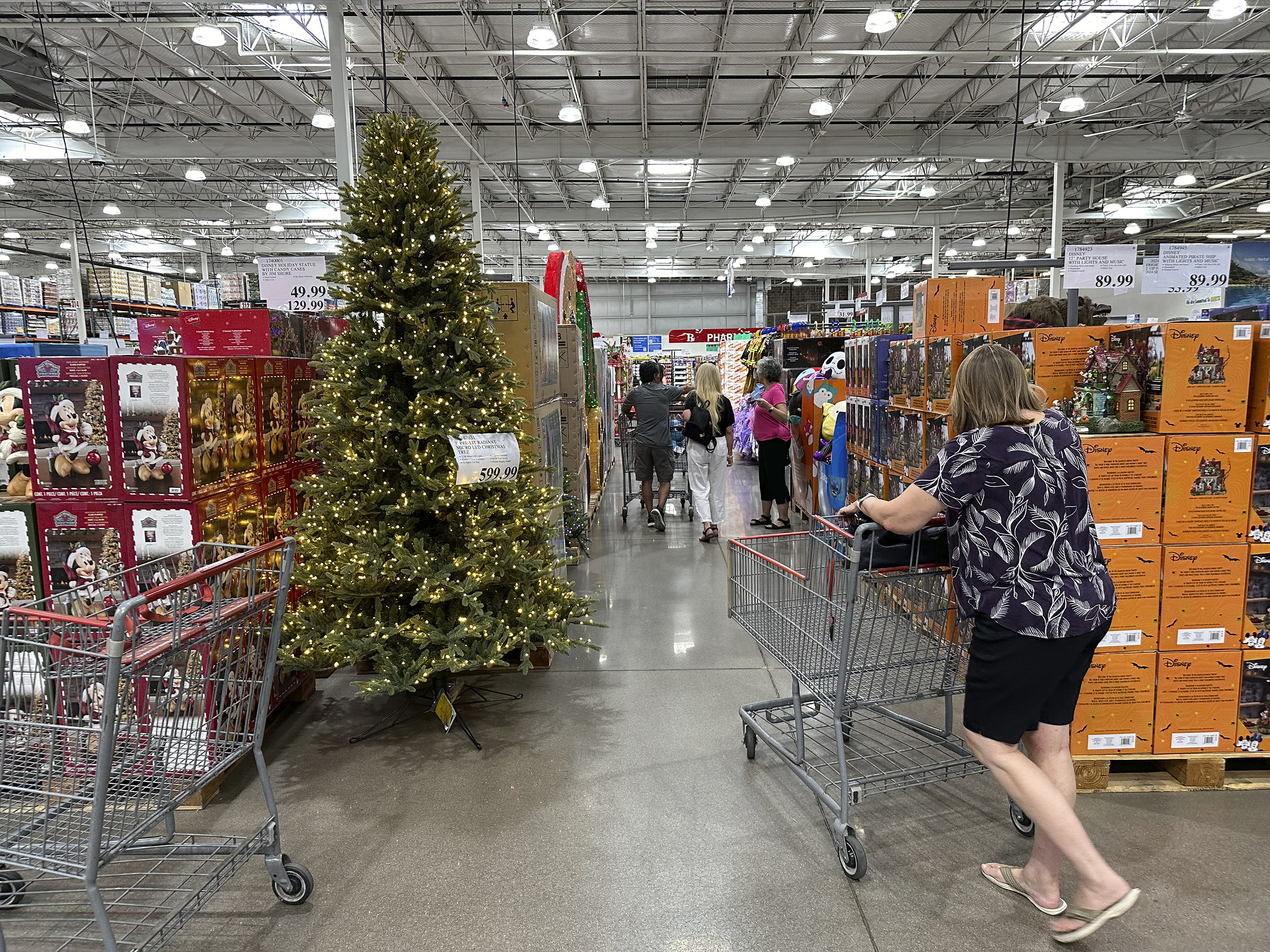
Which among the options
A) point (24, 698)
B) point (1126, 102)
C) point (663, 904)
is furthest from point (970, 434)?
point (1126, 102)

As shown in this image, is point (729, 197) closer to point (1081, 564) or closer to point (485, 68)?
point (485, 68)

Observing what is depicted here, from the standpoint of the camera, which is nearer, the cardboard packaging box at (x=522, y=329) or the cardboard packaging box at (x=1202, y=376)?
the cardboard packaging box at (x=1202, y=376)

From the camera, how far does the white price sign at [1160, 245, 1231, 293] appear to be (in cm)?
573

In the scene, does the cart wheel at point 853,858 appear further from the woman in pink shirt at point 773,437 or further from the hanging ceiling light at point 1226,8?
the hanging ceiling light at point 1226,8

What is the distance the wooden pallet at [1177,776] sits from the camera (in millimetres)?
3068

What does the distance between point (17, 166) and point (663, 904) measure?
20.5 meters

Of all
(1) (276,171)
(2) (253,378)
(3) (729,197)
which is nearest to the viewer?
(2) (253,378)

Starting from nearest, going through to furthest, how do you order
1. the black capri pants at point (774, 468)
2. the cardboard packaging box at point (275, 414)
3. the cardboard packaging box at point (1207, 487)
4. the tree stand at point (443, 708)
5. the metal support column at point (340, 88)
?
the cardboard packaging box at point (1207, 487), the tree stand at point (443, 708), the cardboard packaging box at point (275, 414), the metal support column at point (340, 88), the black capri pants at point (774, 468)

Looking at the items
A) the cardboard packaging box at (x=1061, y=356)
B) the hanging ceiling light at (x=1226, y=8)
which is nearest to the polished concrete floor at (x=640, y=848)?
the cardboard packaging box at (x=1061, y=356)

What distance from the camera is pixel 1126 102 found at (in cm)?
1371

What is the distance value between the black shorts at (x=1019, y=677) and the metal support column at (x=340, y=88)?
6.91 metres

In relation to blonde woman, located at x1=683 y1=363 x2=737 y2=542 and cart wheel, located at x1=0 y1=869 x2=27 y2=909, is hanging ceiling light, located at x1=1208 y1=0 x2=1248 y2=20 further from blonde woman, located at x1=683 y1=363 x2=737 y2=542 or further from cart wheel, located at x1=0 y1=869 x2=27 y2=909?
cart wheel, located at x1=0 y1=869 x2=27 y2=909

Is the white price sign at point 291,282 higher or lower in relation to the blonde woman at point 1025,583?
higher

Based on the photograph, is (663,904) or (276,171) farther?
(276,171)
